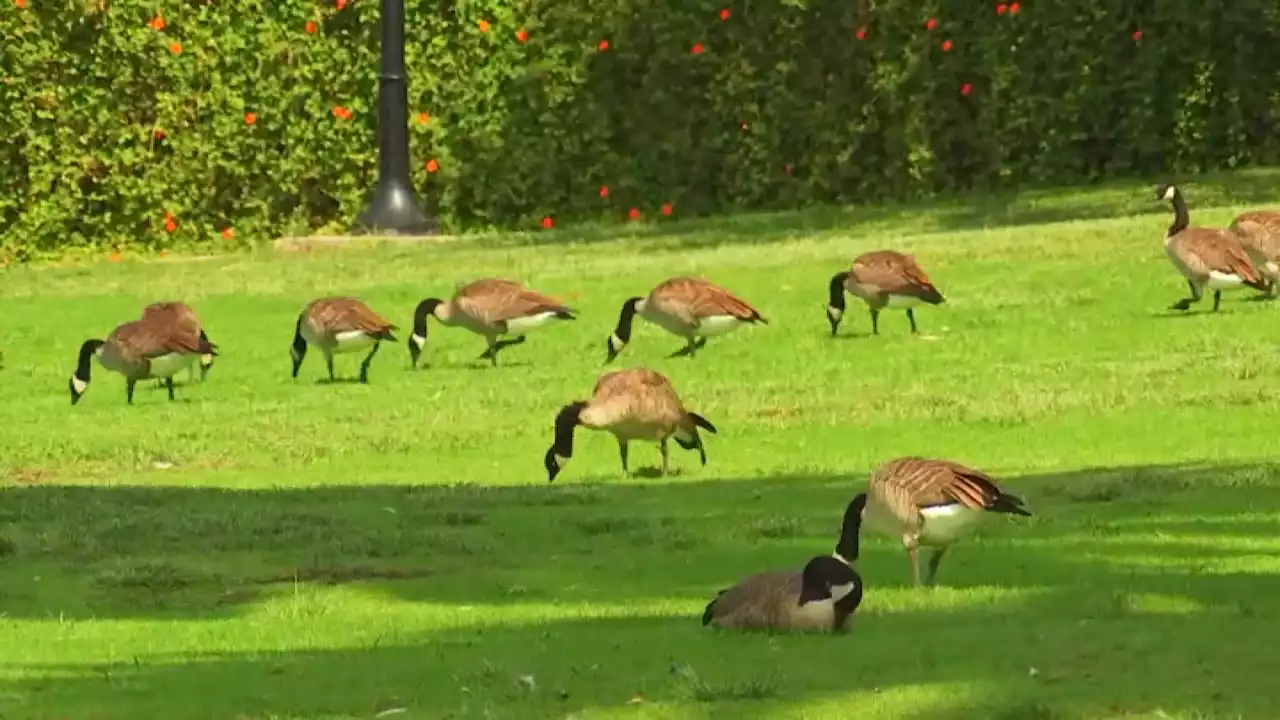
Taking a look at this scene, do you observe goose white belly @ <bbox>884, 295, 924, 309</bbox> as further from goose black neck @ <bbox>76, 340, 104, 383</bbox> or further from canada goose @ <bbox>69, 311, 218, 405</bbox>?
goose black neck @ <bbox>76, 340, 104, 383</bbox>

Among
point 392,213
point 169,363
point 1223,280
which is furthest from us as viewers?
point 392,213

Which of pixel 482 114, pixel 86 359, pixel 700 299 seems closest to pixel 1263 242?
pixel 700 299

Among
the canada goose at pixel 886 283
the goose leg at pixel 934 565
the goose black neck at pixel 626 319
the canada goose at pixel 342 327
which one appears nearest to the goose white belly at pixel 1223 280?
the canada goose at pixel 886 283

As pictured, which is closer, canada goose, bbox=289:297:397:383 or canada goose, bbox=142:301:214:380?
canada goose, bbox=142:301:214:380

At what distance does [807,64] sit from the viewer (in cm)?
3228

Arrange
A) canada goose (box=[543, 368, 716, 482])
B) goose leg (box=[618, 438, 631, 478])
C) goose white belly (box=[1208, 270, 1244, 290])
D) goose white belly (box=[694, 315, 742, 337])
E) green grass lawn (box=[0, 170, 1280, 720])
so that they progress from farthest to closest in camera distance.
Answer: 1. goose white belly (box=[1208, 270, 1244, 290])
2. goose white belly (box=[694, 315, 742, 337])
3. goose leg (box=[618, 438, 631, 478])
4. canada goose (box=[543, 368, 716, 482])
5. green grass lawn (box=[0, 170, 1280, 720])

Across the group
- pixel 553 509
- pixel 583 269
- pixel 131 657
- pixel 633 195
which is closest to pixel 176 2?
pixel 633 195

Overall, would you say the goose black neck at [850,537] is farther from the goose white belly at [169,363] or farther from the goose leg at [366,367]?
the goose leg at [366,367]

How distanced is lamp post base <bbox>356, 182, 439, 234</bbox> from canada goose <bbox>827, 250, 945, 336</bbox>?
11.1m

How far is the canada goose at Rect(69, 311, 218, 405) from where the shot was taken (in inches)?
802

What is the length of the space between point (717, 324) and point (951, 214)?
9.38m

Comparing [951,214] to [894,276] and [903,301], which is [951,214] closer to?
[903,301]

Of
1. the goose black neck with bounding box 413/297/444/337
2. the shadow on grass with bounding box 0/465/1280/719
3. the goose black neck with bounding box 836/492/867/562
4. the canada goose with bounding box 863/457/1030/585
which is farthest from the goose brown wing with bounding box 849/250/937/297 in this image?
the goose black neck with bounding box 836/492/867/562

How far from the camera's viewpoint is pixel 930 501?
1068cm
